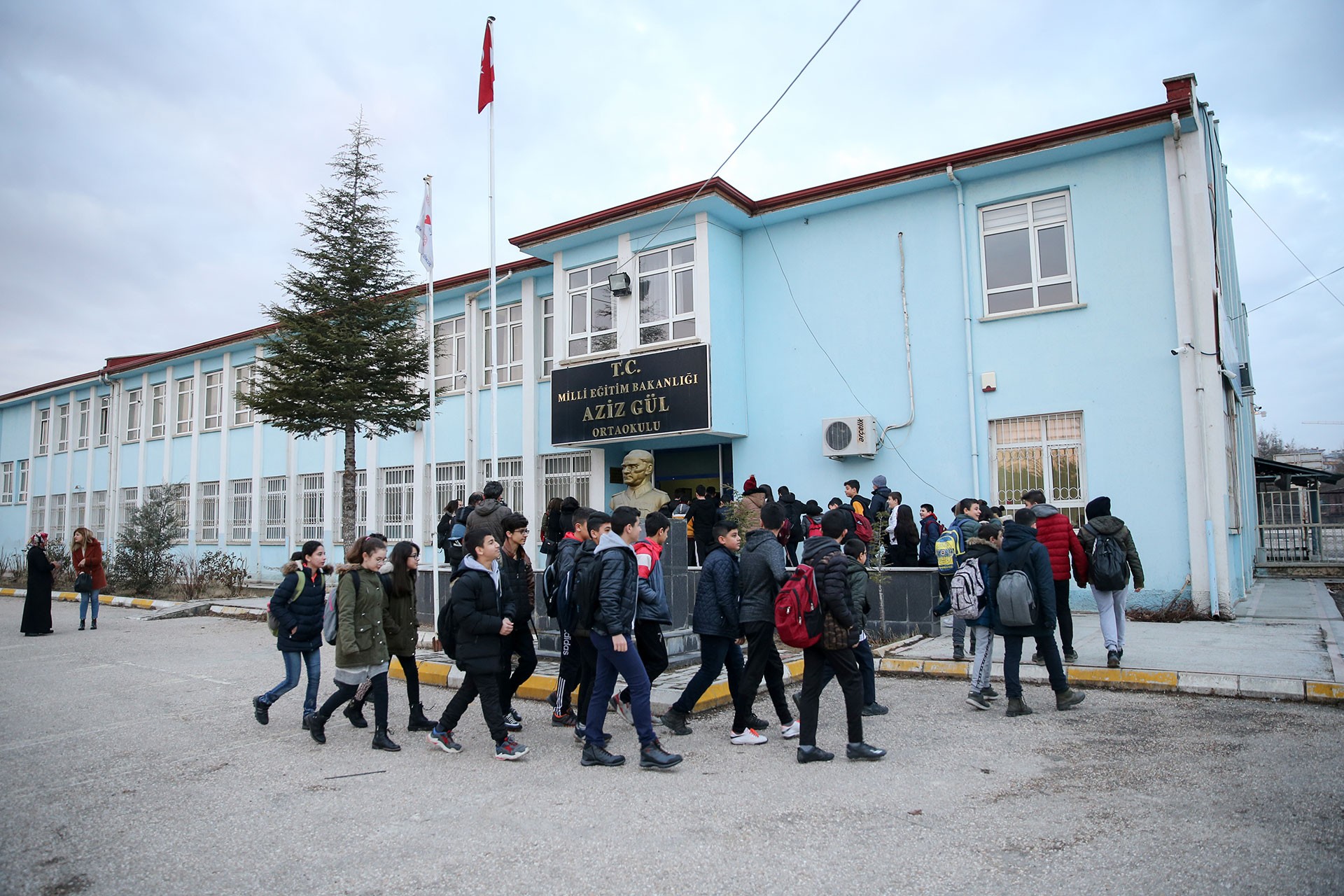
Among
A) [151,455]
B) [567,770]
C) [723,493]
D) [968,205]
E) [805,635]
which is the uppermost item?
[968,205]

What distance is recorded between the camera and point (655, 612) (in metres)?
6.30

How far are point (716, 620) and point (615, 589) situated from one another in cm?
93

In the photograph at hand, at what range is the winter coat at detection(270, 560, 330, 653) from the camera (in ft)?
22.6

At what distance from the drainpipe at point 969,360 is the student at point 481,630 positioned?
9302 mm

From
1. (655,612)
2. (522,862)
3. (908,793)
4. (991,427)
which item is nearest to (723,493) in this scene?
(991,427)

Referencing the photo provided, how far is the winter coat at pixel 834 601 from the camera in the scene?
18.1 ft

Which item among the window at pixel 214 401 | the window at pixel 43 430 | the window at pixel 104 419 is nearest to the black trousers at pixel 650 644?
the window at pixel 214 401

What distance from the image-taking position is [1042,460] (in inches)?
511

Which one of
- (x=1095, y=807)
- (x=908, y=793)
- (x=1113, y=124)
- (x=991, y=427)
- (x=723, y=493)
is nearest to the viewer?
(x=1095, y=807)

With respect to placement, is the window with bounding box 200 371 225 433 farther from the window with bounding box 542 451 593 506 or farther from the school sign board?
the school sign board

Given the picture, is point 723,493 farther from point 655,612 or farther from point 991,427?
point 655,612

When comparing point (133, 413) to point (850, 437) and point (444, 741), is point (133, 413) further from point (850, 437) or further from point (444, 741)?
point (444, 741)

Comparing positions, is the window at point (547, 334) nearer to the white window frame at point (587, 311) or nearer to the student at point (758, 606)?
the white window frame at point (587, 311)

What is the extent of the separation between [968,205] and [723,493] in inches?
247
